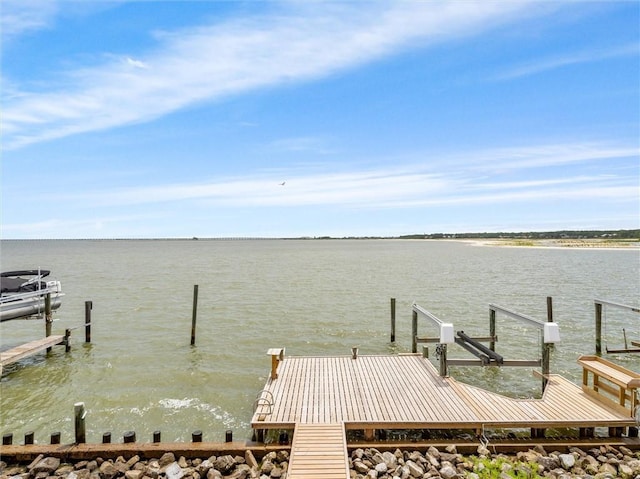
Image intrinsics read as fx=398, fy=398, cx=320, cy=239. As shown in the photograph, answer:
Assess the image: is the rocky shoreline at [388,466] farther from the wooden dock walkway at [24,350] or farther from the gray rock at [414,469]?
the wooden dock walkway at [24,350]

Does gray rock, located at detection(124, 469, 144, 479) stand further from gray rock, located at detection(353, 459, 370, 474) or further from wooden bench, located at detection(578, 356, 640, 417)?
wooden bench, located at detection(578, 356, 640, 417)

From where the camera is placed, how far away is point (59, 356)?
15422mm

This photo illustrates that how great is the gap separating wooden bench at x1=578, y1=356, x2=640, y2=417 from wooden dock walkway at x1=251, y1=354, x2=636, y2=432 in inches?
5.6

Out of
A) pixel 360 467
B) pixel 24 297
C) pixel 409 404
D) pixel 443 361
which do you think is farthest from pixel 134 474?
pixel 24 297

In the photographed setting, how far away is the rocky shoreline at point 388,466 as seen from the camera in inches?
267

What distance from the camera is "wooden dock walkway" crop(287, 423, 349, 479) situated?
641cm

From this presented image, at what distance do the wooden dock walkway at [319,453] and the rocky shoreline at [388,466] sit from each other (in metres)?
0.37

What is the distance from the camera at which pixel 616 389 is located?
856 cm

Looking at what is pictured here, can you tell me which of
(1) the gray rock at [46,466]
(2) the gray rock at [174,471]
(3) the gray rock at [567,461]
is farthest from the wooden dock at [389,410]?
(1) the gray rock at [46,466]

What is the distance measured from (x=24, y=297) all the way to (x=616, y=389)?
1985cm

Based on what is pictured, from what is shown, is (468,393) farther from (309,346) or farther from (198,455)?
(309,346)

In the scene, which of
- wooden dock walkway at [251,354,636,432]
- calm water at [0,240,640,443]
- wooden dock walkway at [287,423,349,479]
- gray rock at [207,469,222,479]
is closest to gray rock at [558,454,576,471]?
wooden dock walkway at [251,354,636,432]

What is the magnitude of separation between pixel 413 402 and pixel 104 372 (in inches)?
420

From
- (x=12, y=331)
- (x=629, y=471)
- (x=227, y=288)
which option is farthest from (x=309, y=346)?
(x=227, y=288)
